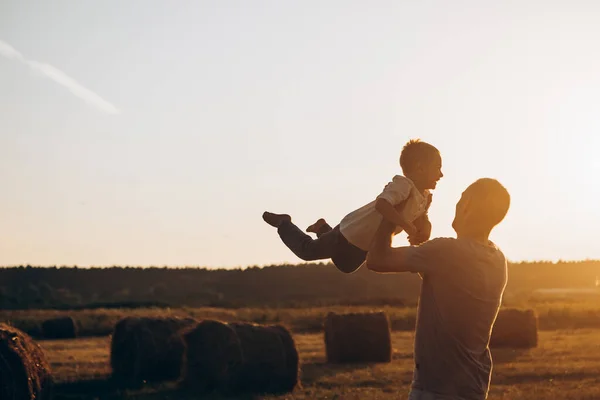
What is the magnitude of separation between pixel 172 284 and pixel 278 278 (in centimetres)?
1020

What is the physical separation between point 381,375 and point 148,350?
14.8 ft

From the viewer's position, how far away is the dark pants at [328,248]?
20.1 feet

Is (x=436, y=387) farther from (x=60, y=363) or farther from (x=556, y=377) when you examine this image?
(x=60, y=363)

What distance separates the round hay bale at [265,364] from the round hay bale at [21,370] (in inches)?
147

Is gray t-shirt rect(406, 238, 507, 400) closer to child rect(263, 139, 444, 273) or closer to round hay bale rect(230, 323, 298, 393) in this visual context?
child rect(263, 139, 444, 273)

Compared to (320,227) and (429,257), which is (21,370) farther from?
(429,257)

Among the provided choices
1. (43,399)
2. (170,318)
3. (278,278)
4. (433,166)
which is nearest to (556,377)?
(170,318)

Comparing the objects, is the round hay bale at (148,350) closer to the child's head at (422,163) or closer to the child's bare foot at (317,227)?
the child's bare foot at (317,227)

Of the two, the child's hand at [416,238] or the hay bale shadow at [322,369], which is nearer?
the child's hand at [416,238]

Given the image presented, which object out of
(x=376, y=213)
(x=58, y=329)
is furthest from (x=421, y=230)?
(x=58, y=329)

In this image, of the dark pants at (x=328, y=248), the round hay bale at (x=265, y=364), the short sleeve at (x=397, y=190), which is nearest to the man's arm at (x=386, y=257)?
the short sleeve at (x=397, y=190)

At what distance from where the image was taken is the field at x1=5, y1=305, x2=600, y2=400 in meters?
15.1

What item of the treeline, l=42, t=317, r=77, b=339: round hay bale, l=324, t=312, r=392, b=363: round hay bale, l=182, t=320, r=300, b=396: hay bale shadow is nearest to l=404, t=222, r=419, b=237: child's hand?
l=182, t=320, r=300, b=396: hay bale shadow

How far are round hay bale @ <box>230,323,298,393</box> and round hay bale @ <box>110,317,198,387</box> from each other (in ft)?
5.03
